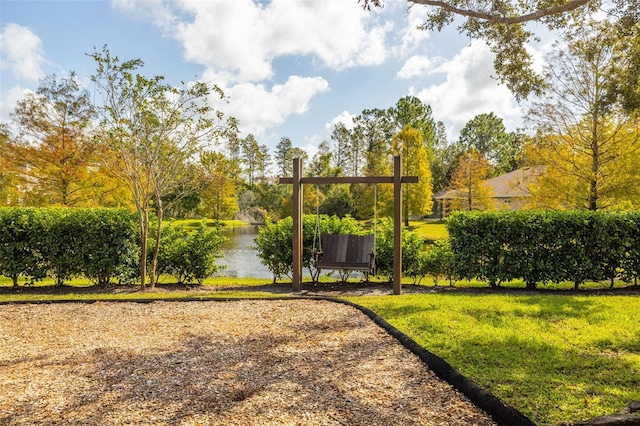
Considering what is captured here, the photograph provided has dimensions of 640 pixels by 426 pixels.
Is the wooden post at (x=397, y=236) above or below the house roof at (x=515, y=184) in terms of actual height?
below

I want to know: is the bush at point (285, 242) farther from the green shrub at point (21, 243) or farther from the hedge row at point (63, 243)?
the green shrub at point (21, 243)

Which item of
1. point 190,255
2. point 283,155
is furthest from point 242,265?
point 283,155

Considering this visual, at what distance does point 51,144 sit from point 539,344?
44.4ft

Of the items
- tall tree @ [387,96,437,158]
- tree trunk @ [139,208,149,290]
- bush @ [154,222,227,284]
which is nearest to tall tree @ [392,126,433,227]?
tall tree @ [387,96,437,158]

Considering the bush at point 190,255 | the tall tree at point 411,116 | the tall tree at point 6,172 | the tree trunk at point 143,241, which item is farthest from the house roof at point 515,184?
the tall tree at point 6,172

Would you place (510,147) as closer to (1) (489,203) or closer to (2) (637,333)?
(1) (489,203)

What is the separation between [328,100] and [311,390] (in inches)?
712

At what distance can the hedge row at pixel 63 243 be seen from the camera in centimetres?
715

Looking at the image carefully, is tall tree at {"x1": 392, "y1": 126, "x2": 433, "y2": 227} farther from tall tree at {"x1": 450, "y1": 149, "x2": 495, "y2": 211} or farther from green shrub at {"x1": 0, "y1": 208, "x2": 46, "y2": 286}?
green shrub at {"x1": 0, "y1": 208, "x2": 46, "y2": 286}

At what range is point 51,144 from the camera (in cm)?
1225

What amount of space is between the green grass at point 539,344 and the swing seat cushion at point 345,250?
1216mm

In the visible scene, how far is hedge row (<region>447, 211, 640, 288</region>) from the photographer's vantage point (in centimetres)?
694

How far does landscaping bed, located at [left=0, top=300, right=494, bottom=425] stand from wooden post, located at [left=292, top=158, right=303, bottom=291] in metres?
2.07

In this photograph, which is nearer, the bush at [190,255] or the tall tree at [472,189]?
the bush at [190,255]
